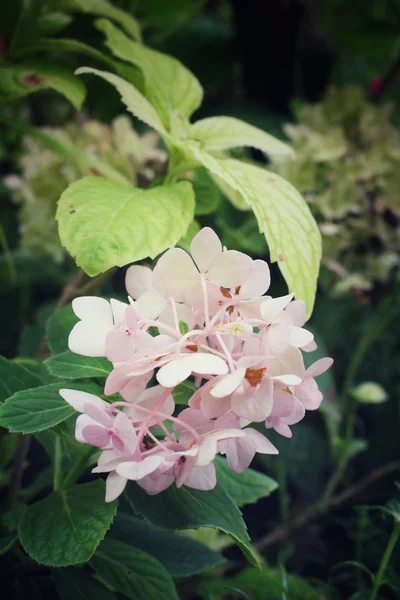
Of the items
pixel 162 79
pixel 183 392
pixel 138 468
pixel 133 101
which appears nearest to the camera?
pixel 138 468

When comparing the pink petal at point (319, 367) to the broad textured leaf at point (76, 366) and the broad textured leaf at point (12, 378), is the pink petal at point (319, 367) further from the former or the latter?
the broad textured leaf at point (12, 378)

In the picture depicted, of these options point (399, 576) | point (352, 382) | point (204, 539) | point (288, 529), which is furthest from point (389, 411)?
point (204, 539)

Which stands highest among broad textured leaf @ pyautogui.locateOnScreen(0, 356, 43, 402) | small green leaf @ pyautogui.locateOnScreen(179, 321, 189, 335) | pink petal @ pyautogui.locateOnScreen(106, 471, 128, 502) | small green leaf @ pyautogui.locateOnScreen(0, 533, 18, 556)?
small green leaf @ pyautogui.locateOnScreen(179, 321, 189, 335)

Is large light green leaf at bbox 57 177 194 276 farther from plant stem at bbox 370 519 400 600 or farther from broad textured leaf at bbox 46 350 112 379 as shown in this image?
plant stem at bbox 370 519 400 600

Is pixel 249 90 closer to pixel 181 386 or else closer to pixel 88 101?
pixel 88 101

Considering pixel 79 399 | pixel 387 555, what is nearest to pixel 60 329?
pixel 79 399

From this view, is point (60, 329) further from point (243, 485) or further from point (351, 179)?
point (351, 179)

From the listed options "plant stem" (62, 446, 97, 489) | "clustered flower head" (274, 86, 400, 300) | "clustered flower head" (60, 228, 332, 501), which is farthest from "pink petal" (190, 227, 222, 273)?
"clustered flower head" (274, 86, 400, 300)
